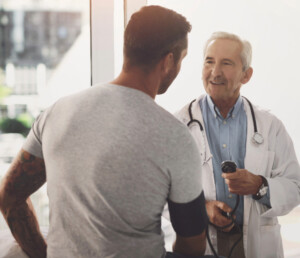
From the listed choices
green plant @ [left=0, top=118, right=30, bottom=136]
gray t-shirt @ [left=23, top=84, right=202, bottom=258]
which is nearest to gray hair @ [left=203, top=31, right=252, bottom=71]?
gray t-shirt @ [left=23, top=84, right=202, bottom=258]

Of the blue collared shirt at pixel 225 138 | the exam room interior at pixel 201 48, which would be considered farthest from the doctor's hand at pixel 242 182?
the exam room interior at pixel 201 48

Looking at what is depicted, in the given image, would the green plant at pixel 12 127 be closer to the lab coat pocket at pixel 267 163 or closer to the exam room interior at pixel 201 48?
the exam room interior at pixel 201 48

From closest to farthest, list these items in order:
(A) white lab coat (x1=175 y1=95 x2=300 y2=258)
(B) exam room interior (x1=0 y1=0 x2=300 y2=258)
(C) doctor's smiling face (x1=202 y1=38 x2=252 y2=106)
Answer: (A) white lab coat (x1=175 y1=95 x2=300 y2=258) < (C) doctor's smiling face (x1=202 y1=38 x2=252 y2=106) < (B) exam room interior (x1=0 y1=0 x2=300 y2=258)

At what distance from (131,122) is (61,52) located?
5.75 feet

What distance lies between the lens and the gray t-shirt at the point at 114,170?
0.90 metres

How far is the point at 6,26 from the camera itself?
2.53m

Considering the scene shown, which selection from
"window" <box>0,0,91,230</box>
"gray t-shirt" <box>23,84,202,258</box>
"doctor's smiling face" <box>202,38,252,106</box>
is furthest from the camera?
"window" <box>0,0,91,230</box>

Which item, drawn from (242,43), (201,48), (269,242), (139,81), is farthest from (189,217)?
(201,48)

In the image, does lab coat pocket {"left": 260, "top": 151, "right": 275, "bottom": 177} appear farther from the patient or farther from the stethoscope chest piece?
the patient

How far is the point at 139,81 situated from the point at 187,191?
0.31 m

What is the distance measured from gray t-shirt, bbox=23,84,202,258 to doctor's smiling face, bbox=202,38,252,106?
778mm

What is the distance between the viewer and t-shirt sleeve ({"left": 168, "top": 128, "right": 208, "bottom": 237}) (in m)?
0.92

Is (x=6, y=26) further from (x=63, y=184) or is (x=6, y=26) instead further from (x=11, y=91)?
(x=63, y=184)

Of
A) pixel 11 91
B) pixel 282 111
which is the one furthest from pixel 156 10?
pixel 282 111
